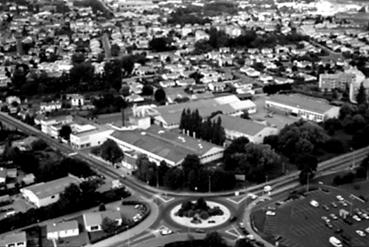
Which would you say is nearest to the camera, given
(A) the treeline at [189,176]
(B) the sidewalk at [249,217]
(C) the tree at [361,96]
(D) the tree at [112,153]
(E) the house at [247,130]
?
(B) the sidewalk at [249,217]

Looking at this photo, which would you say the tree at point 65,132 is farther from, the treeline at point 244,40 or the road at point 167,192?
the treeline at point 244,40

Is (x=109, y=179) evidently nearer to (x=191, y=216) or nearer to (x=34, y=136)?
(x=191, y=216)

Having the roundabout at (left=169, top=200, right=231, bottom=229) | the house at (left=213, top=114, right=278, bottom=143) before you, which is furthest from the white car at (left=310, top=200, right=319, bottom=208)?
the house at (left=213, top=114, right=278, bottom=143)

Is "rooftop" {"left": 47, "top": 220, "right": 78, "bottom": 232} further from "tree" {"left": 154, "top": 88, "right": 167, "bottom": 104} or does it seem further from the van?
"tree" {"left": 154, "top": 88, "right": 167, "bottom": 104}

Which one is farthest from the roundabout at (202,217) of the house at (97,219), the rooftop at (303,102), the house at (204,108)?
the rooftop at (303,102)

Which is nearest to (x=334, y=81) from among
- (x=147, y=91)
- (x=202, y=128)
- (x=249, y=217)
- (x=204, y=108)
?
(x=204, y=108)

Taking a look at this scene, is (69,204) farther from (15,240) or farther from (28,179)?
(28,179)
